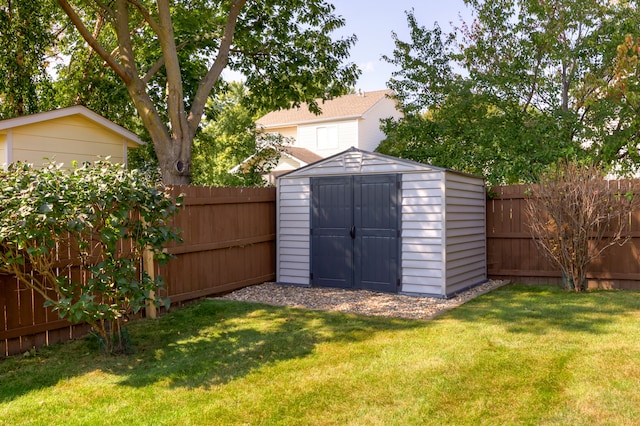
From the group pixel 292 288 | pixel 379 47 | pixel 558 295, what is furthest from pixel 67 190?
pixel 379 47

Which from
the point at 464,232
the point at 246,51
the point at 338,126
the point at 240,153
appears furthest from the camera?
the point at 338,126

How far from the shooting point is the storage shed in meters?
8.15

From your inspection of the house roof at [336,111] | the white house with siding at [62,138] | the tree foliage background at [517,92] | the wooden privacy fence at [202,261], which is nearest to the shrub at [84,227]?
the wooden privacy fence at [202,261]

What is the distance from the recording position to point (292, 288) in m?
9.17

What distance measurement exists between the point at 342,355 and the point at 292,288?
13.0ft

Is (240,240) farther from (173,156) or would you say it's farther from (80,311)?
(80,311)

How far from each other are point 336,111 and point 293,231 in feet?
52.0

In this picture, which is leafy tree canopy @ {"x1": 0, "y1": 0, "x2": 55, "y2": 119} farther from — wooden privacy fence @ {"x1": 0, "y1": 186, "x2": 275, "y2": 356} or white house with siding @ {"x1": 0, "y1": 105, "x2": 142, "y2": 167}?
wooden privacy fence @ {"x1": 0, "y1": 186, "x2": 275, "y2": 356}

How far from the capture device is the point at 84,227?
4.94 metres

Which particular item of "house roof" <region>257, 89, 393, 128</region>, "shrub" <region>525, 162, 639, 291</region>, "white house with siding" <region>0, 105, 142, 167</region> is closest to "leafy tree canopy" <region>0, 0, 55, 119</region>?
"white house with siding" <region>0, 105, 142, 167</region>

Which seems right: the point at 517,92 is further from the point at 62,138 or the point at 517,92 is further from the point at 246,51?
the point at 62,138

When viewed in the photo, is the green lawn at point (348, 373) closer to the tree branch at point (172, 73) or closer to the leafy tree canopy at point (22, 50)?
the tree branch at point (172, 73)

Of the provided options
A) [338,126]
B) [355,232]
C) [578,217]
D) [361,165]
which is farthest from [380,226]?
[338,126]

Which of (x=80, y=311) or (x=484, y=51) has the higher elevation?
(x=484, y=51)
